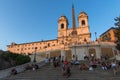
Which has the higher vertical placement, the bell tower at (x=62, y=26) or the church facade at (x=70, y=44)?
the bell tower at (x=62, y=26)

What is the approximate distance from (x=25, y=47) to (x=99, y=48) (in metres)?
54.9

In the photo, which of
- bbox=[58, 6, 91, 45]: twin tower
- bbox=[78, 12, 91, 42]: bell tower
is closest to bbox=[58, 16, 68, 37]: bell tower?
bbox=[58, 6, 91, 45]: twin tower

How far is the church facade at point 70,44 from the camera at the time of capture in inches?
1455

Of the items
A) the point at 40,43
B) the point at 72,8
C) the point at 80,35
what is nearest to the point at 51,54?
the point at 80,35

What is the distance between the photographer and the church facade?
36969mm

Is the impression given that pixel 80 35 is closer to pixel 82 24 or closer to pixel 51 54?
pixel 82 24

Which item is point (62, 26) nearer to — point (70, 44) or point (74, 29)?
point (74, 29)

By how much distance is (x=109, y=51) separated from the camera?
38.1 meters

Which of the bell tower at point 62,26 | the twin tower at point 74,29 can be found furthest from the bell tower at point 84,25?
the bell tower at point 62,26

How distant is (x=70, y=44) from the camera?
4028cm

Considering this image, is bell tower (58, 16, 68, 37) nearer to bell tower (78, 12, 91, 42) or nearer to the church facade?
the church facade

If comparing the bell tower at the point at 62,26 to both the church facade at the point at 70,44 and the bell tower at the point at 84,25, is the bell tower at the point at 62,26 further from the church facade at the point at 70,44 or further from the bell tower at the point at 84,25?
the bell tower at the point at 84,25

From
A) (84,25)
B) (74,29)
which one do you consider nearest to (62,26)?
(74,29)

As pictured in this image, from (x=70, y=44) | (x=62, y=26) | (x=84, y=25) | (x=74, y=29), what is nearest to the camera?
(x=70, y=44)
